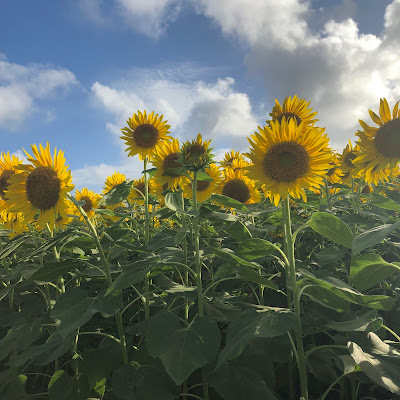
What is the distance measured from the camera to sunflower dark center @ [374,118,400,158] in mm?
2988

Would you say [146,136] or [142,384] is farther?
[146,136]

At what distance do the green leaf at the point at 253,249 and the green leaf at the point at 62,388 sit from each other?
124 cm

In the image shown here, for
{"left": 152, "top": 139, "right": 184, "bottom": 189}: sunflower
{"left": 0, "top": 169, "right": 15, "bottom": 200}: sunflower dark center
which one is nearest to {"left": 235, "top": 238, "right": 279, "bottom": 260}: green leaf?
{"left": 152, "top": 139, "right": 184, "bottom": 189}: sunflower

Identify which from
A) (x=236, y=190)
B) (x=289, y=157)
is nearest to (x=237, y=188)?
(x=236, y=190)

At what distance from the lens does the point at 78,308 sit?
6.30 feet

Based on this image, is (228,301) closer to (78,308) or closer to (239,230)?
(239,230)

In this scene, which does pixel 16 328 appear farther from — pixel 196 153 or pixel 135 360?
pixel 196 153

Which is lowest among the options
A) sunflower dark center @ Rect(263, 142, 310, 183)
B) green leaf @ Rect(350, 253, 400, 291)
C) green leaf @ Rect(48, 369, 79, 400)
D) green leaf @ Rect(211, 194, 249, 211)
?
green leaf @ Rect(48, 369, 79, 400)

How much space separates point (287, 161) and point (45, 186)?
155 cm

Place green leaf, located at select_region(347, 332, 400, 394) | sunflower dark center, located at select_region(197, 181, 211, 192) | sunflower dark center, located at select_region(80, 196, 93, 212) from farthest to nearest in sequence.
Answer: sunflower dark center, located at select_region(80, 196, 93, 212)
sunflower dark center, located at select_region(197, 181, 211, 192)
green leaf, located at select_region(347, 332, 400, 394)

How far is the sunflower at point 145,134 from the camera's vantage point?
163 inches

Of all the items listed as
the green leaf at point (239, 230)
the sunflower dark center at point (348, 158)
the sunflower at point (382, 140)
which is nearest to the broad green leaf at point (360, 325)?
the green leaf at point (239, 230)

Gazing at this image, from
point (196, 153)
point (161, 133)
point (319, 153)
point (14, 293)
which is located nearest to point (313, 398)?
point (319, 153)

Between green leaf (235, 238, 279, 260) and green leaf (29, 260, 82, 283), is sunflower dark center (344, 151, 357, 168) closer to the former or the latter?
green leaf (235, 238, 279, 260)
